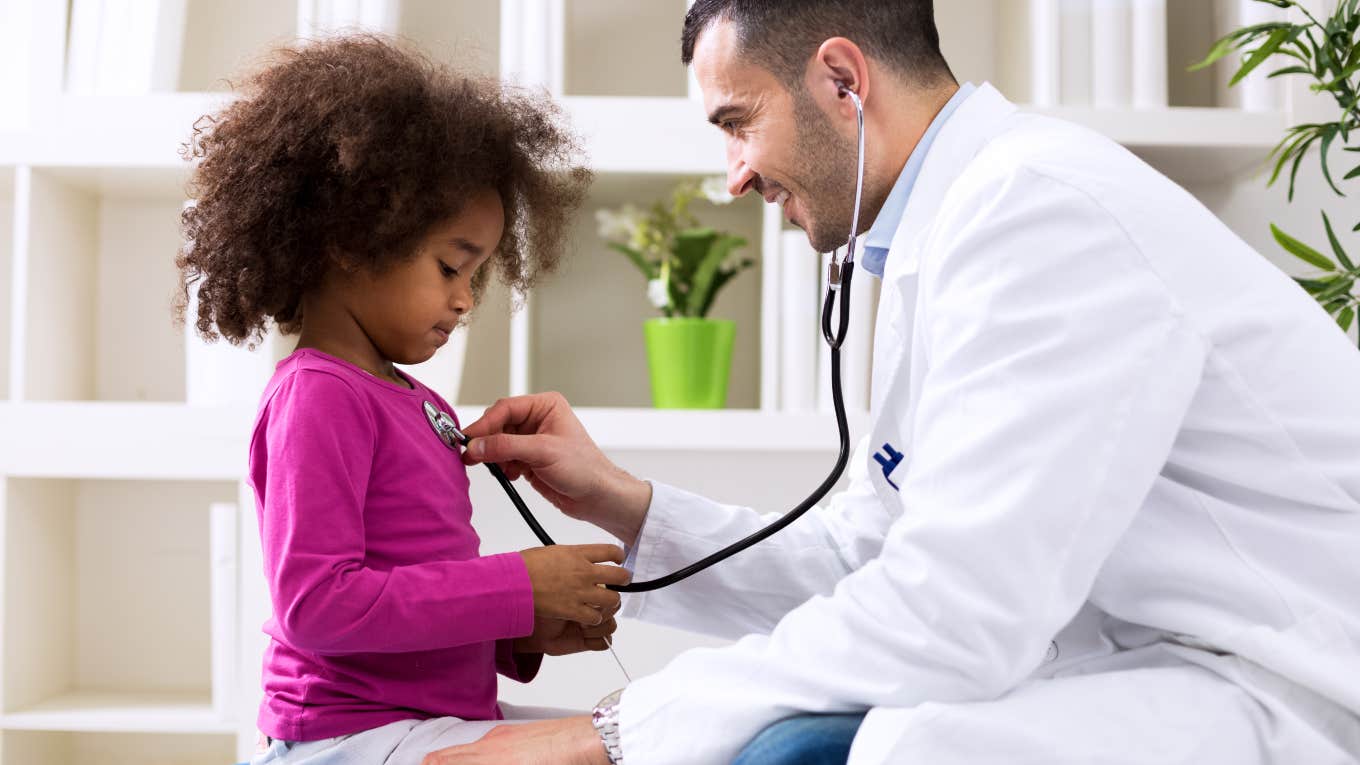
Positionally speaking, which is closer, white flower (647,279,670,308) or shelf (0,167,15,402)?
white flower (647,279,670,308)

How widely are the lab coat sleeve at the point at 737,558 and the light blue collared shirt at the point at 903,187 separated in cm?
31

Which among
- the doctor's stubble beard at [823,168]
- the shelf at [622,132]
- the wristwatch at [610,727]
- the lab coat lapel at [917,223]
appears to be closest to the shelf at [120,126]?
the shelf at [622,132]

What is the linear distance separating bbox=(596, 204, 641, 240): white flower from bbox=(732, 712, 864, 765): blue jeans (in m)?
1.28

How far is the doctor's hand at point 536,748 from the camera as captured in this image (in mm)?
963

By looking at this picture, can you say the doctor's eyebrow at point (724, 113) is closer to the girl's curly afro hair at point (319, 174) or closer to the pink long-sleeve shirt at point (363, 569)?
the girl's curly afro hair at point (319, 174)

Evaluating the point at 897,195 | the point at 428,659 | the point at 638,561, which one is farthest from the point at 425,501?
the point at 897,195

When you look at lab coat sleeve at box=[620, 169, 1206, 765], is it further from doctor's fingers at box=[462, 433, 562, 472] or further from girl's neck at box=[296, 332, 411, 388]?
girl's neck at box=[296, 332, 411, 388]

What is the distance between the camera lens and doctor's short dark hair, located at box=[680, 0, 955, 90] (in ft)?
4.10

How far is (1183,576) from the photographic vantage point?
947mm

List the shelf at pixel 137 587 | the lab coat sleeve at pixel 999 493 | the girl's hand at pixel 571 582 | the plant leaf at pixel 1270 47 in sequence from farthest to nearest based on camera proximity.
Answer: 1. the shelf at pixel 137 587
2. the plant leaf at pixel 1270 47
3. the girl's hand at pixel 571 582
4. the lab coat sleeve at pixel 999 493

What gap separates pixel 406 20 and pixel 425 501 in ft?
4.54

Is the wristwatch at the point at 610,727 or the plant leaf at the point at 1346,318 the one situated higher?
the plant leaf at the point at 1346,318

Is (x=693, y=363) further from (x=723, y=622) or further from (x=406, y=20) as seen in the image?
(x=406, y=20)

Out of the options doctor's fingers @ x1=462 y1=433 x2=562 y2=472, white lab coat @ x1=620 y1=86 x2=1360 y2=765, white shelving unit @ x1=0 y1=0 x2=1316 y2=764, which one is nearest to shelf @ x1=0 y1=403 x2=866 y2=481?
white shelving unit @ x1=0 y1=0 x2=1316 y2=764
